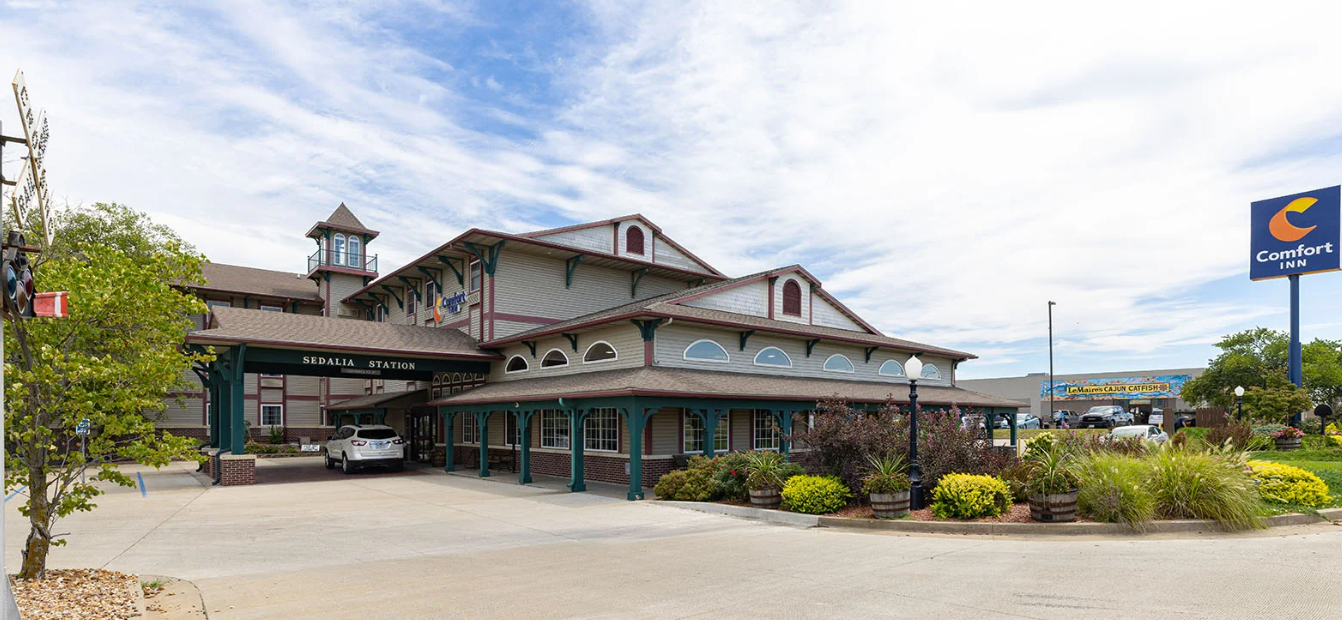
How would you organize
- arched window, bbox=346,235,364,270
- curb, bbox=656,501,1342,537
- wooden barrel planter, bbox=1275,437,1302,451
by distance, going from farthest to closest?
arched window, bbox=346,235,364,270, wooden barrel planter, bbox=1275,437,1302,451, curb, bbox=656,501,1342,537

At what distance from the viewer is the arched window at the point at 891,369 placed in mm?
28062

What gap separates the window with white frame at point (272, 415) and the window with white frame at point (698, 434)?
92.3 ft

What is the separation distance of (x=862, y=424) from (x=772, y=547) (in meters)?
4.24

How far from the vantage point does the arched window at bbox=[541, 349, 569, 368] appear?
2328 centimetres

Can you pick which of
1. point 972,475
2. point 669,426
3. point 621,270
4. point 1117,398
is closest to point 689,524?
point 972,475

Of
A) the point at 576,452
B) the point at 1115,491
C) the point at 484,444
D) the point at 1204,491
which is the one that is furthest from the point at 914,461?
the point at 484,444

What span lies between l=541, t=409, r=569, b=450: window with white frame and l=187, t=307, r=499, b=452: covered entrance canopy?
3.58m

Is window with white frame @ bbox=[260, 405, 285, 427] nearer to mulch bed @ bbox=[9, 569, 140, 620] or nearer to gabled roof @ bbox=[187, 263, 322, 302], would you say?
gabled roof @ bbox=[187, 263, 322, 302]

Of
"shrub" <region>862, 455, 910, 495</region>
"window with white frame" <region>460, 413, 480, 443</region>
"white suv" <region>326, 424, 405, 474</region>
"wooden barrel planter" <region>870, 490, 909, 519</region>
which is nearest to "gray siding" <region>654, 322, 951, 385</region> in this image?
"shrub" <region>862, 455, 910, 495</region>

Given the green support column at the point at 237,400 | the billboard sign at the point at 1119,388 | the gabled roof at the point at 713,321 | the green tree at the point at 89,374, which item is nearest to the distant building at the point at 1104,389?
the billboard sign at the point at 1119,388

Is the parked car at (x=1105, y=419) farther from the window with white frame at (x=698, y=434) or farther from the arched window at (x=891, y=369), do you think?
the window with white frame at (x=698, y=434)

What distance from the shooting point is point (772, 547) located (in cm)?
1106

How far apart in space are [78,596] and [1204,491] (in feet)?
46.6

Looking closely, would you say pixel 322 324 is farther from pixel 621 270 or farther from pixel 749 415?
pixel 749 415
